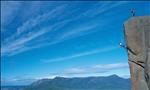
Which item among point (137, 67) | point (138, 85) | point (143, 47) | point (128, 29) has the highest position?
point (128, 29)

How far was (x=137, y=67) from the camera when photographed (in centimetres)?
2152

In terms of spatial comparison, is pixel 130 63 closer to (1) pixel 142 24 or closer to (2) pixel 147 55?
(2) pixel 147 55

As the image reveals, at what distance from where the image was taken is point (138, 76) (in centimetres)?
2136

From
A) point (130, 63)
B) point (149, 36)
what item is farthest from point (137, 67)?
point (149, 36)

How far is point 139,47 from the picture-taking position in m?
21.3

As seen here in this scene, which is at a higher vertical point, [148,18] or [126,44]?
[148,18]

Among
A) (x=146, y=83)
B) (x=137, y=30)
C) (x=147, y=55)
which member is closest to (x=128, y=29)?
(x=137, y=30)

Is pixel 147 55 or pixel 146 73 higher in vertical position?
pixel 147 55

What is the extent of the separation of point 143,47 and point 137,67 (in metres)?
1.58

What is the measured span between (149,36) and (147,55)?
141 centimetres

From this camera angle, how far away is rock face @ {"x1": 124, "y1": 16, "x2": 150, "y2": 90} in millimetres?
21141

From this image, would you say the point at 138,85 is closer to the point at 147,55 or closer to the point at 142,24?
the point at 147,55

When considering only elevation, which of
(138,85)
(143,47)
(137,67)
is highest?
(143,47)

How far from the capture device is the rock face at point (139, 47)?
21141mm
